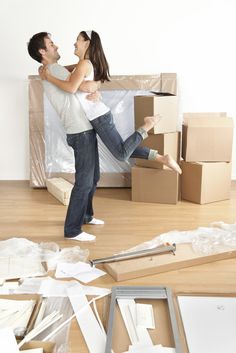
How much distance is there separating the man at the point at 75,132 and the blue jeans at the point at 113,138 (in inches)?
2.5

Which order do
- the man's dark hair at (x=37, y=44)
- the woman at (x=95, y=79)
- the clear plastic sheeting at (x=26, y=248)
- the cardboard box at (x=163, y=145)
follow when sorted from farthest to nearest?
the cardboard box at (x=163, y=145) → the man's dark hair at (x=37, y=44) → the woman at (x=95, y=79) → the clear plastic sheeting at (x=26, y=248)

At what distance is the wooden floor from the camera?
2.18 meters

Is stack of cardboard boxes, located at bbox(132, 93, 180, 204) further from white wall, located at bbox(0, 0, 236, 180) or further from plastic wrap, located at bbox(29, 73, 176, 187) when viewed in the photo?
white wall, located at bbox(0, 0, 236, 180)

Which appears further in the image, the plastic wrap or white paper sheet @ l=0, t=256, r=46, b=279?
the plastic wrap

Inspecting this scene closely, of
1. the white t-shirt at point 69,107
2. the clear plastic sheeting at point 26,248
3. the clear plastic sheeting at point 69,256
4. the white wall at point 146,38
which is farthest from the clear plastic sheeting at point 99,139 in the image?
the clear plastic sheeting at point 69,256

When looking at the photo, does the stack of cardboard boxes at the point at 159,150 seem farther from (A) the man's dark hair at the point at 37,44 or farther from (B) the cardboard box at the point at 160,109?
(A) the man's dark hair at the point at 37,44

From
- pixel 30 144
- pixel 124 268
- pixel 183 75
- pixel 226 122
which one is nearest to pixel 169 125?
pixel 226 122

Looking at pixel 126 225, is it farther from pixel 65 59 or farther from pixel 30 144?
pixel 65 59

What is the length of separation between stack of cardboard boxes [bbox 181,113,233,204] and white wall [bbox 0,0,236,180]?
650mm

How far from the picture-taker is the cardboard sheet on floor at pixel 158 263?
217 centimetres

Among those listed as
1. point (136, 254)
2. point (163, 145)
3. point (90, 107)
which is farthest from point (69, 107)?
point (163, 145)

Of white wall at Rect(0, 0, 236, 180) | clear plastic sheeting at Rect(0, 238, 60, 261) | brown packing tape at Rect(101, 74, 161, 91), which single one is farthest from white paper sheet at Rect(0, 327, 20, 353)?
white wall at Rect(0, 0, 236, 180)

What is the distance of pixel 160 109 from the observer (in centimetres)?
349

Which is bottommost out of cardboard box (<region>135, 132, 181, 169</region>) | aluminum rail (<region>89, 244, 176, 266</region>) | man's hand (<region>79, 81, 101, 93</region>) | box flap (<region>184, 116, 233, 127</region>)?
aluminum rail (<region>89, 244, 176, 266</region>)
